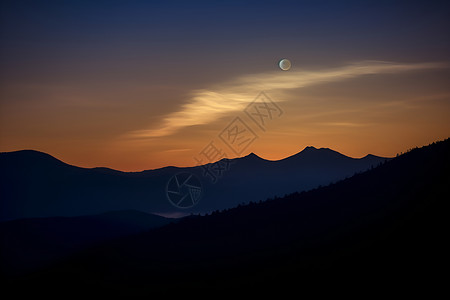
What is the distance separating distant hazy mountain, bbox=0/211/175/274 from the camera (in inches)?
3755

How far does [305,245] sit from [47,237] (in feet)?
276

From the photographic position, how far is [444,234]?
34500 millimetres

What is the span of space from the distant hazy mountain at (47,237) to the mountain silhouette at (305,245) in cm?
2804

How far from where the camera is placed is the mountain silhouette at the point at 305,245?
34875 mm

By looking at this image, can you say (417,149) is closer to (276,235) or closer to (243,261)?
(276,235)

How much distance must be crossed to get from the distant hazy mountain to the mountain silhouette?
2804 cm

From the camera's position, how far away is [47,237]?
113 m

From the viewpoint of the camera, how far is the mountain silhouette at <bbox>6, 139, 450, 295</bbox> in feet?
114

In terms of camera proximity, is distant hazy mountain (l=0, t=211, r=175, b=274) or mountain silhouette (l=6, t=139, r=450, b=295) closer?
mountain silhouette (l=6, t=139, r=450, b=295)

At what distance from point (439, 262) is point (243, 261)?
70.4ft

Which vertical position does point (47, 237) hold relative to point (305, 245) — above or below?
below

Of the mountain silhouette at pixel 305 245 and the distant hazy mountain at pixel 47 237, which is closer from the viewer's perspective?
the mountain silhouette at pixel 305 245

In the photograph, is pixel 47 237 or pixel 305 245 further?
pixel 47 237

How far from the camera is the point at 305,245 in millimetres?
47625
